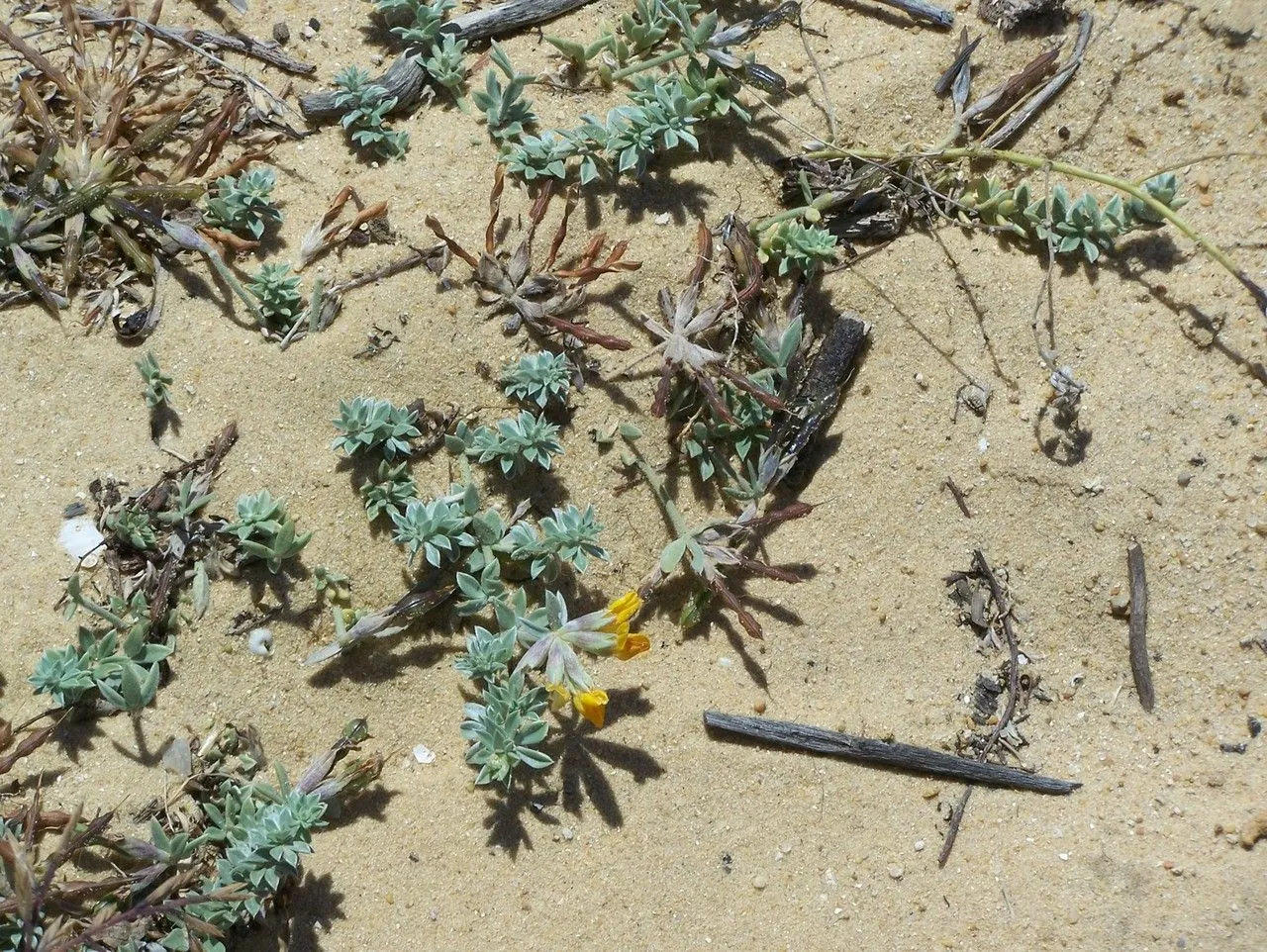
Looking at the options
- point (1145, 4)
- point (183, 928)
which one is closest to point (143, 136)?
point (183, 928)

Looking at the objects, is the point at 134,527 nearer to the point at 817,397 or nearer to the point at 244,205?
the point at 244,205

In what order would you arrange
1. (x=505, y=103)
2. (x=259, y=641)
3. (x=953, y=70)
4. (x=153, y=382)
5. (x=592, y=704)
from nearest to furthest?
(x=592, y=704) → (x=259, y=641) → (x=153, y=382) → (x=505, y=103) → (x=953, y=70)

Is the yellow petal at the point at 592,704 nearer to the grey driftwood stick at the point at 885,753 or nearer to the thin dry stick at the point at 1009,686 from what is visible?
the grey driftwood stick at the point at 885,753

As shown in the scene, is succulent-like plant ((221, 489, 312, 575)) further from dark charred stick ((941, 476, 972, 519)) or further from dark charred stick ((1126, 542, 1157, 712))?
dark charred stick ((1126, 542, 1157, 712))

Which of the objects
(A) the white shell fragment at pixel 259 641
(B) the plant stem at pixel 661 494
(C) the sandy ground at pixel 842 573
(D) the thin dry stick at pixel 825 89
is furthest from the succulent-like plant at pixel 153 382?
(D) the thin dry stick at pixel 825 89

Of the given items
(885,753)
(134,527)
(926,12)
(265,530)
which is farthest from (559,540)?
(926,12)

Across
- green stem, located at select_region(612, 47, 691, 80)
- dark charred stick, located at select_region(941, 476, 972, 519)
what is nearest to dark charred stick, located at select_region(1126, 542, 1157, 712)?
dark charred stick, located at select_region(941, 476, 972, 519)
